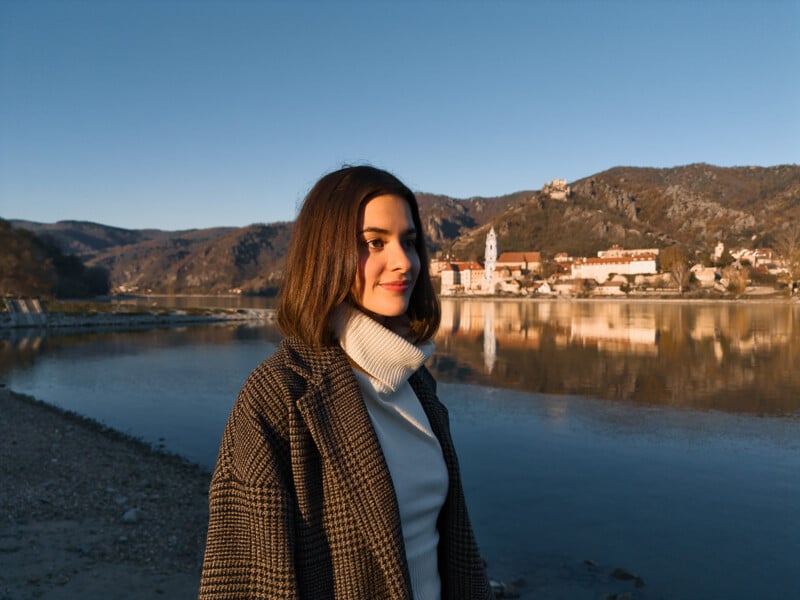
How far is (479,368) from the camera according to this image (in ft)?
58.0

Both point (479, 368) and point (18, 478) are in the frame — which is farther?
point (479, 368)

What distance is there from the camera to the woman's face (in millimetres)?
1320

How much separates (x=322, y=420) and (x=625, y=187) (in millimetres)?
159243

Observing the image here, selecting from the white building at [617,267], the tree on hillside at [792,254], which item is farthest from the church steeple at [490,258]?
the tree on hillside at [792,254]

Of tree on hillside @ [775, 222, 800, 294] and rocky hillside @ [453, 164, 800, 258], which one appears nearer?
tree on hillside @ [775, 222, 800, 294]

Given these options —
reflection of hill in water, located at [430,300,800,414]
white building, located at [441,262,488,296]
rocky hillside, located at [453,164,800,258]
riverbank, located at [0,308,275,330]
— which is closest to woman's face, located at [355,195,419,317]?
reflection of hill in water, located at [430,300,800,414]

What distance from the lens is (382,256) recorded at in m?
1.33

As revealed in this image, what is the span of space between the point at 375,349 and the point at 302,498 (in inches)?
14.0

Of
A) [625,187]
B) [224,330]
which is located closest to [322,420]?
[224,330]

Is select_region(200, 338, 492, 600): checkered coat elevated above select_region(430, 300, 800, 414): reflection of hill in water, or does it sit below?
above

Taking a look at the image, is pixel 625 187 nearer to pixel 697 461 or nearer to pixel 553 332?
pixel 553 332

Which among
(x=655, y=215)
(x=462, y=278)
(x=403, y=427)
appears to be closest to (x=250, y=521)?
(x=403, y=427)

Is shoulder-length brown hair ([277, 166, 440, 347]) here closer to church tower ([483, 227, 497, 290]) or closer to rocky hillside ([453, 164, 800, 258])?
church tower ([483, 227, 497, 290])

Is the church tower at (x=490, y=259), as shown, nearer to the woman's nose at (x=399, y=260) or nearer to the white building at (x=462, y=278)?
the white building at (x=462, y=278)
